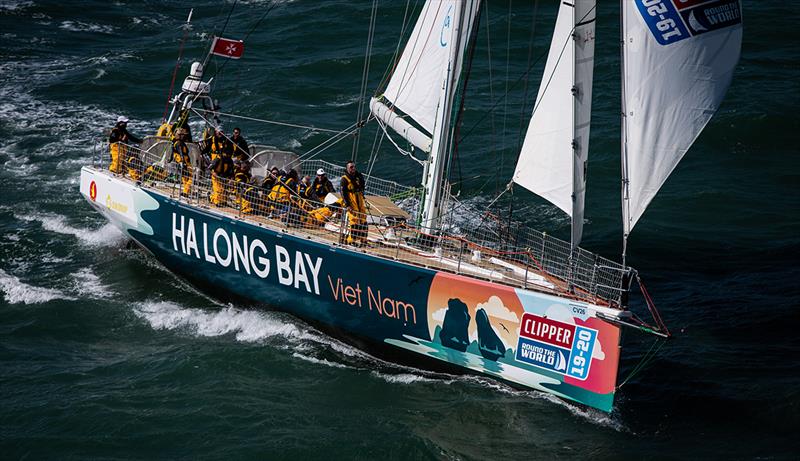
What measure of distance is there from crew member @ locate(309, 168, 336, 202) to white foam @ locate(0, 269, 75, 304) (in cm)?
524

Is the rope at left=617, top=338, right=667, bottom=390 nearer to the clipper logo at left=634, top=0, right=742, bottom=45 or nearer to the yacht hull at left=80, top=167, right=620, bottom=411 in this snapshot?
the yacht hull at left=80, top=167, right=620, bottom=411

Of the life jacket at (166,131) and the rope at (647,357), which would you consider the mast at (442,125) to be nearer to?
the rope at (647,357)

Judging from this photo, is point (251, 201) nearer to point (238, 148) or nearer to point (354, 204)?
point (238, 148)

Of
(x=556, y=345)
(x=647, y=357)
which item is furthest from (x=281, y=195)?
(x=647, y=357)

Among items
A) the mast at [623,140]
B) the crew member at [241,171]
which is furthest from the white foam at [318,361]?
the mast at [623,140]

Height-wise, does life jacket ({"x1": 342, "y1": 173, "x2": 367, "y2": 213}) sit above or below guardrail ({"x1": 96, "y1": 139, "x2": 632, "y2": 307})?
above

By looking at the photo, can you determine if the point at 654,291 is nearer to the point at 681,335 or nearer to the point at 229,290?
the point at 681,335

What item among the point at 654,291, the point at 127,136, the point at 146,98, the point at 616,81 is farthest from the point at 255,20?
the point at 654,291

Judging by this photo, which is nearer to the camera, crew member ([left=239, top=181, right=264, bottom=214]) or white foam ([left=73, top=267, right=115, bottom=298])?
crew member ([left=239, top=181, right=264, bottom=214])

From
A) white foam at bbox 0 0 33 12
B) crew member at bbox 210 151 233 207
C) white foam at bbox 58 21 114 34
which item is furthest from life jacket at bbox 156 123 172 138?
white foam at bbox 0 0 33 12

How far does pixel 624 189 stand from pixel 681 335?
491 centimetres

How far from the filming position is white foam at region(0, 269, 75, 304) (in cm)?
1764

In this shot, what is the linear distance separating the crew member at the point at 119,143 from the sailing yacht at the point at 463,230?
0.23 metres

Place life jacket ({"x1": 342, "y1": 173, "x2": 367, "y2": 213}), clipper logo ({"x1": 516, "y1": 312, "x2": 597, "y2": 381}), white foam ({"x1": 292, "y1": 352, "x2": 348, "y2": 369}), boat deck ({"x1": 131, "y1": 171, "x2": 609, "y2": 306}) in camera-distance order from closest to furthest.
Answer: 1. clipper logo ({"x1": 516, "y1": 312, "x2": 597, "y2": 381})
2. boat deck ({"x1": 131, "y1": 171, "x2": 609, "y2": 306})
3. white foam ({"x1": 292, "y1": 352, "x2": 348, "y2": 369})
4. life jacket ({"x1": 342, "y1": 173, "x2": 367, "y2": 213})
